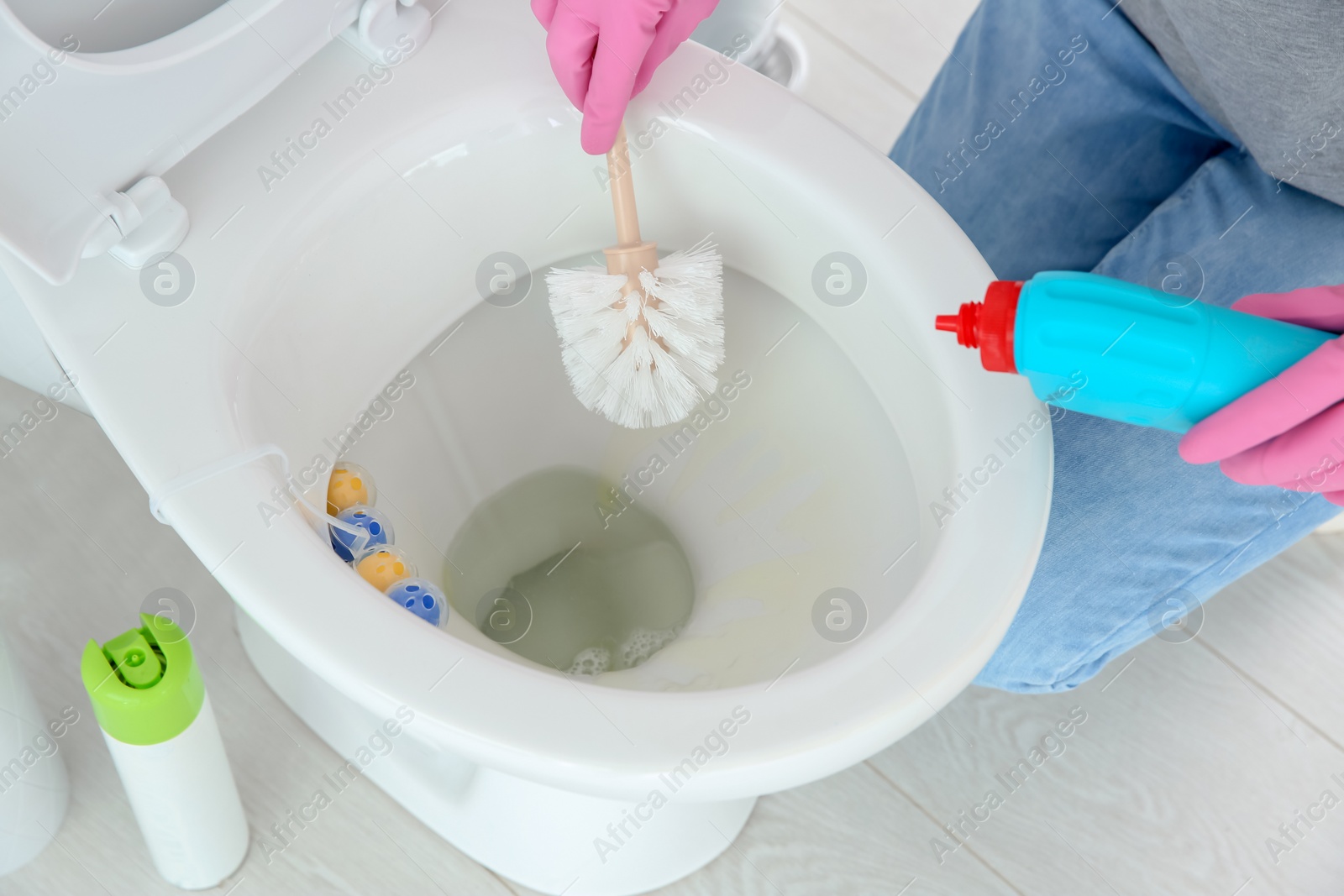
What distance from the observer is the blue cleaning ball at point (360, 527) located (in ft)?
1.95

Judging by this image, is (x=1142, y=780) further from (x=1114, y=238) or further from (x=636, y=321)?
(x=636, y=321)

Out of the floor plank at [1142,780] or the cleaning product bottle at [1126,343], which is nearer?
the cleaning product bottle at [1126,343]

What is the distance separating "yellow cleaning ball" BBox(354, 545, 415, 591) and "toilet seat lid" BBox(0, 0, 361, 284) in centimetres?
20

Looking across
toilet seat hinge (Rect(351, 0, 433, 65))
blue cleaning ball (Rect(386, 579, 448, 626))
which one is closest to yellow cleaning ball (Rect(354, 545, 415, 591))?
blue cleaning ball (Rect(386, 579, 448, 626))

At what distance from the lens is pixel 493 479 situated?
776mm

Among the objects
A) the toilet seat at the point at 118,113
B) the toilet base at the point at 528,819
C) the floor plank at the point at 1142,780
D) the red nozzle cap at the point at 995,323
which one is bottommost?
the floor plank at the point at 1142,780

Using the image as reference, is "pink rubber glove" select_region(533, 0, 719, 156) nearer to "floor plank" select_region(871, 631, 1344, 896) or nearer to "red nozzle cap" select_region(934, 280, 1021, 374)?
"red nozzle cap" select_region(934, 280, 1021, 374)

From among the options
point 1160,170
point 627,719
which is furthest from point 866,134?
point 627,719

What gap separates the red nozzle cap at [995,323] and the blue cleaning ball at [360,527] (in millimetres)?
330

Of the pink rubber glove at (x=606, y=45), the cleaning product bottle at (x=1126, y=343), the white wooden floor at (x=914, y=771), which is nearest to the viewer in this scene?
the cleaning product bottle at (x=1126, y=343)

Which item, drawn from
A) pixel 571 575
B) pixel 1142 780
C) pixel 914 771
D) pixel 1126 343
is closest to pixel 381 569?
pixel 571 575

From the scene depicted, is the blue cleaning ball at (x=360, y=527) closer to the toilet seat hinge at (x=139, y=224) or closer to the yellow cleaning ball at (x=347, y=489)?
the yellow cleaning ball at (x=347, y=489)

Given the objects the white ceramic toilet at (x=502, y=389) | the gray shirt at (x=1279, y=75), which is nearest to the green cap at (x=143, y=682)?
the white ceramic toilet at (x=502, y=389)

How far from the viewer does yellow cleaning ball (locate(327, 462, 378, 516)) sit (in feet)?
2.06
